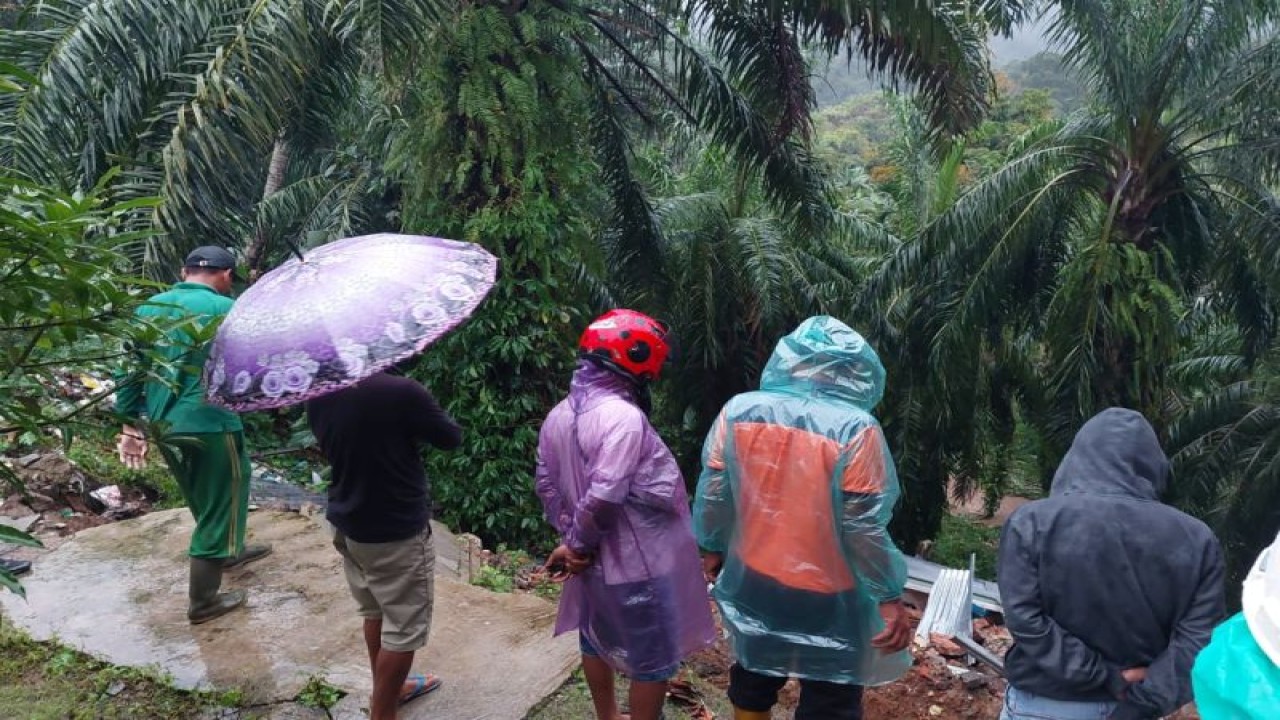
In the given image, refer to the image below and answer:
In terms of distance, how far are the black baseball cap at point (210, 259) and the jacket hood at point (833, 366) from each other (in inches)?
91.9

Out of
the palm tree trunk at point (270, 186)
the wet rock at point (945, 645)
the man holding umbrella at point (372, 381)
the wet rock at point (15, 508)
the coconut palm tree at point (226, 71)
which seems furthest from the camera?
the palm tree trunk at point (270, 186)

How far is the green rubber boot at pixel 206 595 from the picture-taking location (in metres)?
4.04

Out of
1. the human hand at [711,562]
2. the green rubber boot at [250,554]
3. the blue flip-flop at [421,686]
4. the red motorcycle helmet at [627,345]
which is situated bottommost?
the green rubber boot at [250,554]

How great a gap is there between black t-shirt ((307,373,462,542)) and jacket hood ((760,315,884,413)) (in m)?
1.14

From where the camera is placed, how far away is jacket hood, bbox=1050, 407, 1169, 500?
107 inches

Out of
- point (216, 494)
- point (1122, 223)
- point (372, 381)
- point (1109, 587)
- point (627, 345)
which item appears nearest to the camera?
point (1109, 587)

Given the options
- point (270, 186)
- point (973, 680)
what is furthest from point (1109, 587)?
point (270, 186)

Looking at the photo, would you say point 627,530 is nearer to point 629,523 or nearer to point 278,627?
point 629,523

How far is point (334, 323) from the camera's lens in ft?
9.00

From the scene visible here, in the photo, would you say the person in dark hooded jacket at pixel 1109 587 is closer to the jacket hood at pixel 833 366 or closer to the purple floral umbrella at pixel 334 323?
the jacket hood at pixel 833 366

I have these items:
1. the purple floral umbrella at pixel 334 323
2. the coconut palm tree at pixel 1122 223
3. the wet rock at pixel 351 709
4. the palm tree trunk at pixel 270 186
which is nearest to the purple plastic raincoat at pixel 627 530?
the purple floral umbrella at pixel 334 323

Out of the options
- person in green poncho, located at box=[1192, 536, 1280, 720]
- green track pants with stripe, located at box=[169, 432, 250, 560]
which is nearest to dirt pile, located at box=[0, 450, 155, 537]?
green track pants with stripe, located at box=[169, 432, 250, 560]

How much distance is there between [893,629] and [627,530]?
0.92 m

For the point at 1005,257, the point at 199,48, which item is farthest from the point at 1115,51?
the point at 199,48
